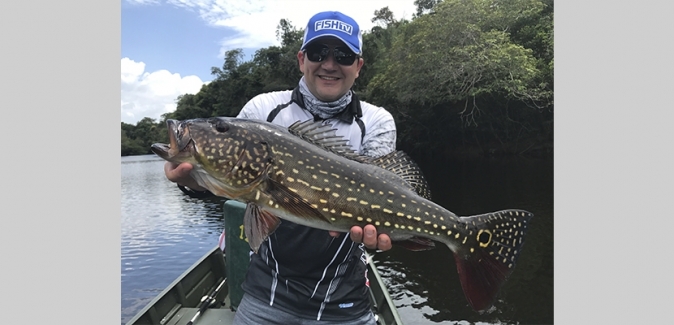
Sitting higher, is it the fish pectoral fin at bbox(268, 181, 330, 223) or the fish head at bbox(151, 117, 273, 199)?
the fish head at bbox(151, 117, 273, 199)

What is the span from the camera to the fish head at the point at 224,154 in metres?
2.79

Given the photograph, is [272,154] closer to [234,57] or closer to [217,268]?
[217,268]

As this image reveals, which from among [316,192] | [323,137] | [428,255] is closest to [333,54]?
[323,137]

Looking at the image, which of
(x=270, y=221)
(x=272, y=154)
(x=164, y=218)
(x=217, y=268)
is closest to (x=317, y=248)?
(x=270, y=221)

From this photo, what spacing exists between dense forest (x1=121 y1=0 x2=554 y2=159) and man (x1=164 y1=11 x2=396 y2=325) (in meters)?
22.6

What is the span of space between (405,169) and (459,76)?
26.9 m

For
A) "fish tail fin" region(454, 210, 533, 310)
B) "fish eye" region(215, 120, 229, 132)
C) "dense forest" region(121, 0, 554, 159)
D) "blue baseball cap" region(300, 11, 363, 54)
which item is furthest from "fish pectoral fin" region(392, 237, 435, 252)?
"dense forest" region(121, 0, 554, 159)

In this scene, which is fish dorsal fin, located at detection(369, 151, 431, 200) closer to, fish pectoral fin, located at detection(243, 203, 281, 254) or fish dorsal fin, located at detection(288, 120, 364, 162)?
fish dorsal fin, located at detection(288, 120, 364, 162)

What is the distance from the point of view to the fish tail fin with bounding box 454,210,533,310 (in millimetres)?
2980

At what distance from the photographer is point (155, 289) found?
12.4 m

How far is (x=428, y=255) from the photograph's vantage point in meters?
13.3

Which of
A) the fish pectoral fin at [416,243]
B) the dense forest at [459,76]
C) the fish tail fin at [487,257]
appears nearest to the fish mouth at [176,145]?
the fish pectoral fin at [416,243]

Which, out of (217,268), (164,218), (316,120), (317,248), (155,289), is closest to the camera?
(317,248)

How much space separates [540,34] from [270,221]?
3218cm
